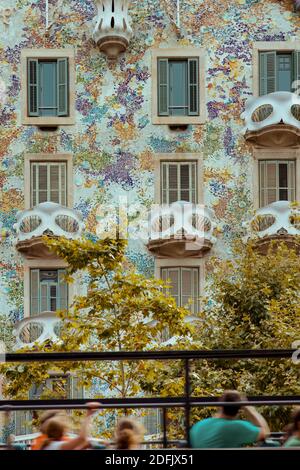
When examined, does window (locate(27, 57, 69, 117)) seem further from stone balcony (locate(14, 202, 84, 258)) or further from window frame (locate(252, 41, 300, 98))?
window frame (locate(252, 41, 300, 98))

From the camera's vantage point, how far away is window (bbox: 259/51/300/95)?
32875 mm

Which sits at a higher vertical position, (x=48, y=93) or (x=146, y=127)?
(x=48, y=93)

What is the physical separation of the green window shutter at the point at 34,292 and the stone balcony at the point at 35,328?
514mm

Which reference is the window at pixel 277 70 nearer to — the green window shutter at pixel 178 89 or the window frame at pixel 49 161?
the green window shutter at pixel 178 89

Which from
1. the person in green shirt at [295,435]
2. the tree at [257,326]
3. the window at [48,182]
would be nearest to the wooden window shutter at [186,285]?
the tree at [257,326]

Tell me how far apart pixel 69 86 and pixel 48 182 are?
87.8 inches

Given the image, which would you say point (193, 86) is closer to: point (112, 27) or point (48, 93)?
point (112, 27)

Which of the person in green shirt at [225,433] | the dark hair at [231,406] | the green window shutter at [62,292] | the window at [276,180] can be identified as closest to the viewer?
the person in green shirt at [225,433]

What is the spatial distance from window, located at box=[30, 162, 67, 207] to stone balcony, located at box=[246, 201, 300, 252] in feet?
14.0

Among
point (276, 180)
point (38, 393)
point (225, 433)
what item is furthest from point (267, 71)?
point (225, 433)

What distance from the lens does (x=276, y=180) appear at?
3266 cm

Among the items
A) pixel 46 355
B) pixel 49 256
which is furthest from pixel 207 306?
pixel 46 355

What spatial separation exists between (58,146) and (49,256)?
2.53 meters

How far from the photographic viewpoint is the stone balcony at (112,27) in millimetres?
32688
